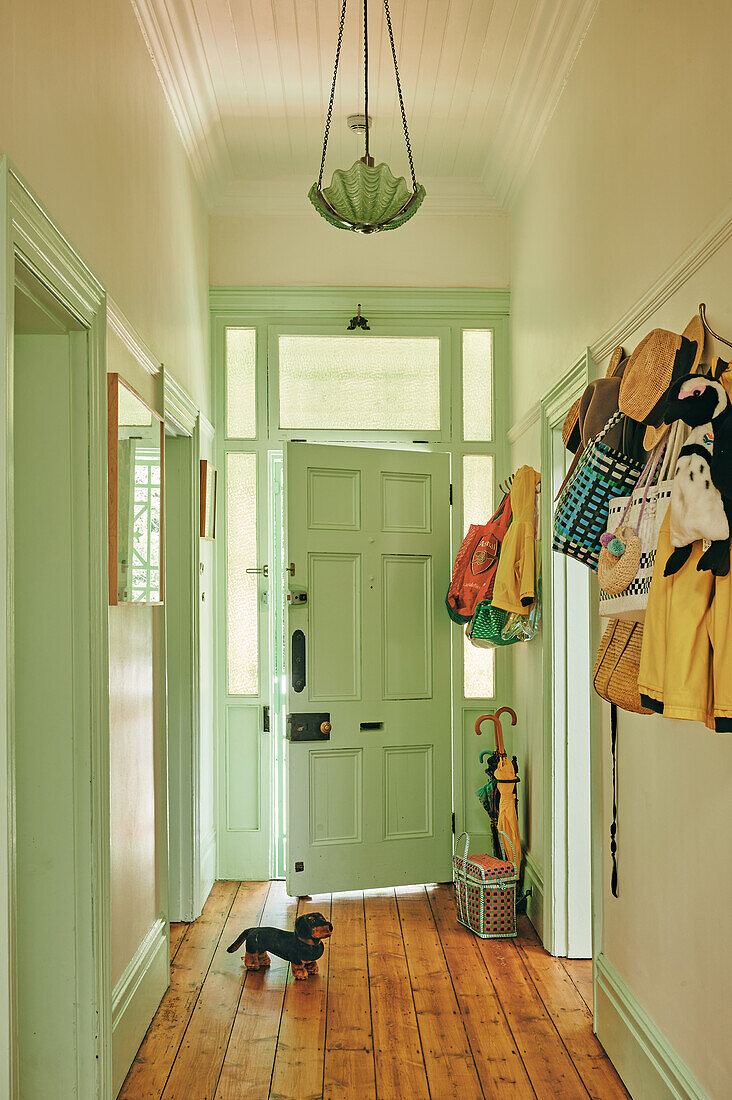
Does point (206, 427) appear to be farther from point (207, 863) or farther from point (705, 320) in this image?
point (705, 320)

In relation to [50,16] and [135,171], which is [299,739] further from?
[50,16]

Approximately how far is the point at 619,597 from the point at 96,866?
1.49 m

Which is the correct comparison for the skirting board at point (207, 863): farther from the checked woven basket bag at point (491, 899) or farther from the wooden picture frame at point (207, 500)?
the wooden picture frame at point (207, 500)

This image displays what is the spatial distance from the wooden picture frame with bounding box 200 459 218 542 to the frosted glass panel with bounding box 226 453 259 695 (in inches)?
8.0

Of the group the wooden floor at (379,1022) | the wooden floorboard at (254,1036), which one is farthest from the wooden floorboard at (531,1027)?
the wooden floorboard at (254,1036)

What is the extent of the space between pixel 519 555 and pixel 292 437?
146cm

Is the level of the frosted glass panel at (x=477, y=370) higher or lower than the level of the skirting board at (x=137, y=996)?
higher

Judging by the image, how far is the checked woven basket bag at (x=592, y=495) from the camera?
225 cm

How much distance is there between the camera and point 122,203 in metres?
2.89

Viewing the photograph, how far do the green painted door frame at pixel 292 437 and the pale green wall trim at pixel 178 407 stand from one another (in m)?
0.66

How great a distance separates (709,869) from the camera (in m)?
2.17

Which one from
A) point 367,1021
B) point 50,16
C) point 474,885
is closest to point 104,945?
point 367,1021

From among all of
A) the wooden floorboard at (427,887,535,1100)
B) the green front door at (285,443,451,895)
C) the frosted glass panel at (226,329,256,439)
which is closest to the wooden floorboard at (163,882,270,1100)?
the green front door at (285,443,451,895)

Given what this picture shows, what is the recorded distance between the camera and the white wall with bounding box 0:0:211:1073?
2051mm
